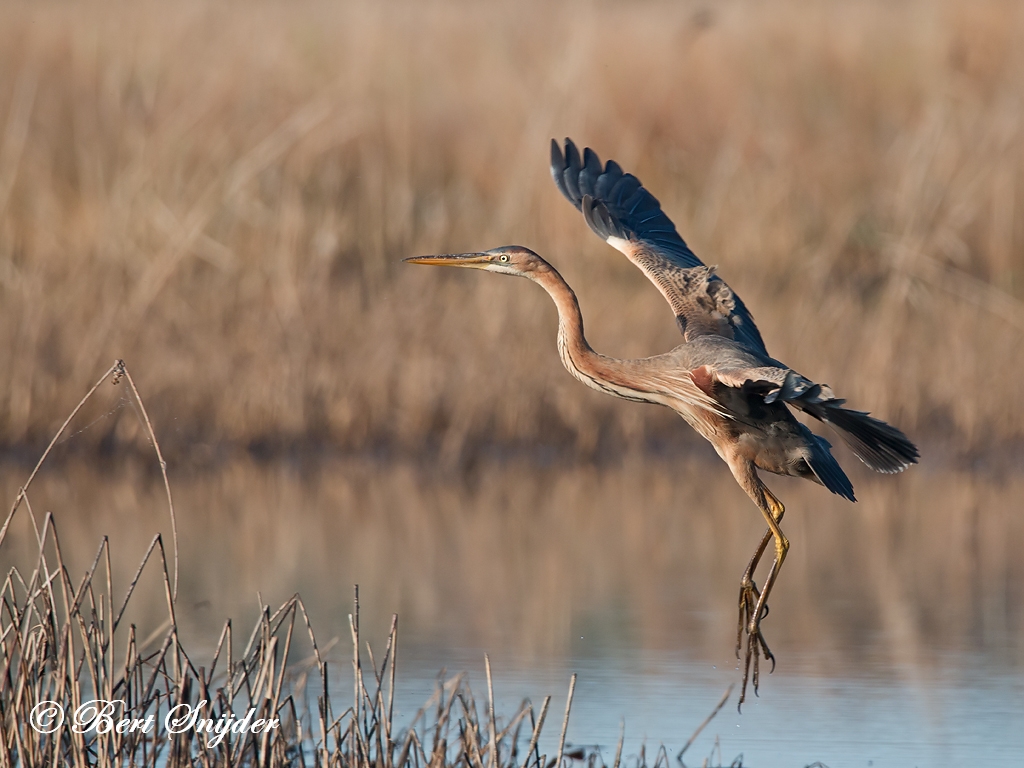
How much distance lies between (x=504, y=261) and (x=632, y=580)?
8.63 ft

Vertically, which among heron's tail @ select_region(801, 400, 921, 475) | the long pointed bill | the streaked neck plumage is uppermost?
the long pointed bill

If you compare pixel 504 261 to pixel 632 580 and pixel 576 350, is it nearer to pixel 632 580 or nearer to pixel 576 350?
pixel 576 350

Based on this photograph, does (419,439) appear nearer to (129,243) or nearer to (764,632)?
(129,243)

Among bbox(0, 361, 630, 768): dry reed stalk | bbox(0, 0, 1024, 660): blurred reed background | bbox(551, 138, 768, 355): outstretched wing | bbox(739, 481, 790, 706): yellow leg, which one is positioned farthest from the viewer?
bbox(0, 0, 1024, 660): blurred reed background

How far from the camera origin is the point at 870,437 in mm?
6383

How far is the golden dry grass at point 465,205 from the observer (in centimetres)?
1160

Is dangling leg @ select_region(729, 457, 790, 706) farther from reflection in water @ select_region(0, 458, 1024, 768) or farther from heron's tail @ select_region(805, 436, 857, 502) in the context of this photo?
reflection in water @ select_region(0, 458, 1024, 768)

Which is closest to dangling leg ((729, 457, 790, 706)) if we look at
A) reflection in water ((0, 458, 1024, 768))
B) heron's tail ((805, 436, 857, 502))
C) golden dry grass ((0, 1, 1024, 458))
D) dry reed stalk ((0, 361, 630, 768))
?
heron's tail ((805, 436, 857, 502))

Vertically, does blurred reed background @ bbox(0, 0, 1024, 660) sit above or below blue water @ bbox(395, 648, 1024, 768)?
above

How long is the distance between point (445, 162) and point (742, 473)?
9313mm

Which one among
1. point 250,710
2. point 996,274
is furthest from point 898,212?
point 250,710

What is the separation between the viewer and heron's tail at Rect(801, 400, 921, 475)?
232 inches

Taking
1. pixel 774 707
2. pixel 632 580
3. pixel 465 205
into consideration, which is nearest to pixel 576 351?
pixel 774 707

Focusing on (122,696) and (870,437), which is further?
(870,437)
